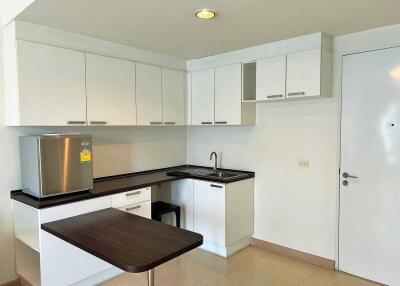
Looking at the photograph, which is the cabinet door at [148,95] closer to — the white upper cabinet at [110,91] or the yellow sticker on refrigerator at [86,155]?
the white upper cabinet at [110,91]

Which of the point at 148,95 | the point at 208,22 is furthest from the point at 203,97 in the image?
the point at 208,22

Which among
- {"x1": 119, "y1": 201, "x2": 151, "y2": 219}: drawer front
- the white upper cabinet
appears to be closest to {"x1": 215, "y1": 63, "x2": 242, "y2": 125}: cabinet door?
the white upper cabinet

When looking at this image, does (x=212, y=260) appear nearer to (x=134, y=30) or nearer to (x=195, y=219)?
(x=195, y=219)

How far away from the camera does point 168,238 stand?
1.89 m

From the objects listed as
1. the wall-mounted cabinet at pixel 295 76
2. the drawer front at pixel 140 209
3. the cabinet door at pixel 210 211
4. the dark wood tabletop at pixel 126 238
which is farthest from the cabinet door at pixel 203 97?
the dark wood tabletop at pixel 126 238

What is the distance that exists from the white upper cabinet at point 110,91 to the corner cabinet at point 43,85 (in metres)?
0.09

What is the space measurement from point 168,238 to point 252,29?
1975mm

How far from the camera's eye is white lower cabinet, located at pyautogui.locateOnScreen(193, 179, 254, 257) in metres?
3.35

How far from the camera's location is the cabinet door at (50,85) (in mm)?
2500

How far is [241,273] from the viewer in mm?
3068

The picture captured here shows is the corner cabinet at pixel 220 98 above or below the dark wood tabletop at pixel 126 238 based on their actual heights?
above

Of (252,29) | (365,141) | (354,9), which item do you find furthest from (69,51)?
(365,141)

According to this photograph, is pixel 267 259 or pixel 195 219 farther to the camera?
pixel 195 219

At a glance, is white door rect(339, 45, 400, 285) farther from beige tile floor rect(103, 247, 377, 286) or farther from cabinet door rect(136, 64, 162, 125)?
cabinet door rect(136, 64, 162, 125)
